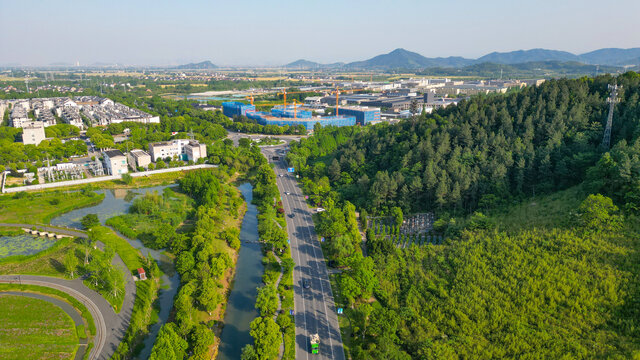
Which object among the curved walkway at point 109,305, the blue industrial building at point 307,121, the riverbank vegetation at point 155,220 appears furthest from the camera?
the blue industrial building at point 307,121

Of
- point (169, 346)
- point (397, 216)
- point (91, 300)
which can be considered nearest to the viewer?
point (169, 346)

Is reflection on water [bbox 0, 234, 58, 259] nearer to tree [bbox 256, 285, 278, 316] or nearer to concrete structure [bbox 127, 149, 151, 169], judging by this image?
concrete structure [bbox 127, 149, 151, 169]

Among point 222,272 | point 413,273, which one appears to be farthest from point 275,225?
point 413,273

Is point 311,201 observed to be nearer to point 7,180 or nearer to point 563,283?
point 563,283

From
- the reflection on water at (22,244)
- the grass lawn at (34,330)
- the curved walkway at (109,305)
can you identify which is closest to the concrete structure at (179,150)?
the reflection on water at (22,244)

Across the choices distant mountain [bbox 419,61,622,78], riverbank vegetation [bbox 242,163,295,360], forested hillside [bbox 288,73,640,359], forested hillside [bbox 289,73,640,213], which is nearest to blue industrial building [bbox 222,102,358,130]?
forested hillside [bbox 288,73,640,359]

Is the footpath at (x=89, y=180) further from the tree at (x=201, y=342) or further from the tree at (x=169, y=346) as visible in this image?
the tree at (x=201, y=342)

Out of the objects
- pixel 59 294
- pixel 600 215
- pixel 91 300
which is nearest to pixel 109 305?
pixel 91 300

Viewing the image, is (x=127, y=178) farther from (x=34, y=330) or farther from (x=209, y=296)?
(x=209, y=296)
